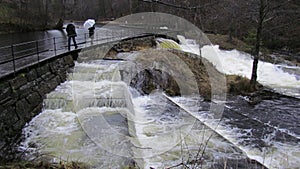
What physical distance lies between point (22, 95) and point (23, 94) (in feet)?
0.22

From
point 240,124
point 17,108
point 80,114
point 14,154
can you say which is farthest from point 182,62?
point 14,154

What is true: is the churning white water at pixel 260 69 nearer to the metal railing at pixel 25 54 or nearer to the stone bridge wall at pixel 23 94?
→ the metal railing at pixel 25 54

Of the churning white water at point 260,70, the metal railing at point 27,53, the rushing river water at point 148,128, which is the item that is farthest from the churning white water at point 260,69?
the metal railing at point 27,53

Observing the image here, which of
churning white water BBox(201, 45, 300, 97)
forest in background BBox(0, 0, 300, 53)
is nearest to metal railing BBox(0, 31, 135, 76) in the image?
forest in background BBox(0, 0, 300, 53)

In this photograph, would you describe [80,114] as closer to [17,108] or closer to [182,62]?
[17,108]

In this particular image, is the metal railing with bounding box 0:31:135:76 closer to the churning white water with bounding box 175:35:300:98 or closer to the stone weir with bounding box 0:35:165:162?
the stone weir with bounding box 0:35:165:162

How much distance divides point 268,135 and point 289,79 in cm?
1052

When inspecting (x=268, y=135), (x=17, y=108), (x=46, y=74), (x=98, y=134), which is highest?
(x=46, y=74)

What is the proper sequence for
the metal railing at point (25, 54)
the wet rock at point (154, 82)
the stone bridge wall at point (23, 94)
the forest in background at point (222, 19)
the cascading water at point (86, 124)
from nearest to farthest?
the cascading water at point (86, 124) < the stone bridge wall at point (23, 94) < the metal railing at point (25, 54) < the wet rock at point (154, 82) < the forest in background at point (222, 19)

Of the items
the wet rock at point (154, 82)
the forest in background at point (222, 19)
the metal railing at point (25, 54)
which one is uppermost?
the forest in background at point (222, 19)

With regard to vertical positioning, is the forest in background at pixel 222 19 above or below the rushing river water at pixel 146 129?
above

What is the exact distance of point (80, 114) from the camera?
836 cm

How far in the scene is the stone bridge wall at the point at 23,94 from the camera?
700 cm

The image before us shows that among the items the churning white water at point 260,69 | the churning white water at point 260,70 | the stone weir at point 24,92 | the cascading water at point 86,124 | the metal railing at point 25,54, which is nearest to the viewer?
the cascading water at point 86,124
